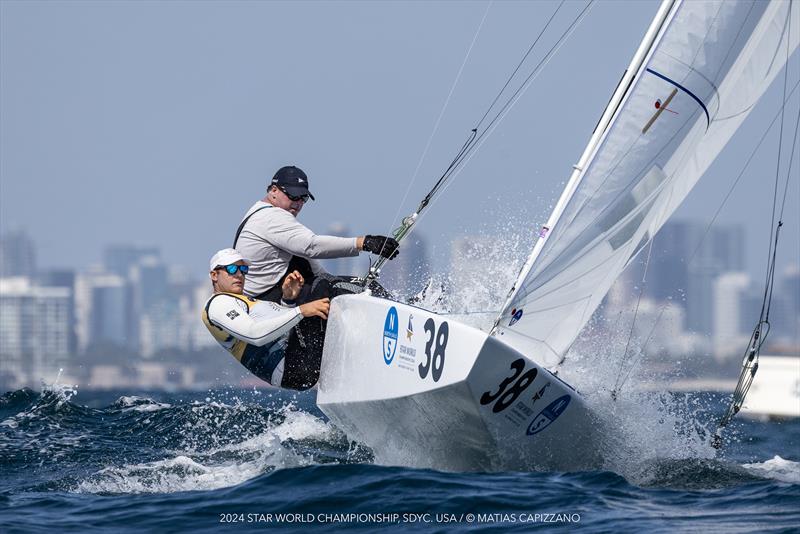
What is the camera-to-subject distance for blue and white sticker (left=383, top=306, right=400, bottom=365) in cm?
623

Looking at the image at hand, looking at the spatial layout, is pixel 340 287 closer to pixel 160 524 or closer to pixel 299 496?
pixel 299 496

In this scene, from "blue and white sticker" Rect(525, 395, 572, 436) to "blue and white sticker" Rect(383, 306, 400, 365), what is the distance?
0.73m

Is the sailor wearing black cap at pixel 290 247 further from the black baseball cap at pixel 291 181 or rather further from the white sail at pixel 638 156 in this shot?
the white sail at pixel 638 156

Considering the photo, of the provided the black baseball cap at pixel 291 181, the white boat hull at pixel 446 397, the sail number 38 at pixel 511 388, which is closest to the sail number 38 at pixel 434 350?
the white boat hull at pixel 446 397

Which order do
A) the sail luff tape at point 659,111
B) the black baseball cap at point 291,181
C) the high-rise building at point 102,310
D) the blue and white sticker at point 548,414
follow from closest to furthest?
the blue and white sticker at point 548,414, the sail luff tape at point 659,111, the black baseball cap at point 291,181, the high-rise building at point 102,310

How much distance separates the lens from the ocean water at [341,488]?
18.0 ft

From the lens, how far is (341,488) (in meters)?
5.97

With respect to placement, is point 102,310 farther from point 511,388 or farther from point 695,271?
point 511,388

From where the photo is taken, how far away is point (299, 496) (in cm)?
586

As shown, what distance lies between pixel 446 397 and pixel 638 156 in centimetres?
169

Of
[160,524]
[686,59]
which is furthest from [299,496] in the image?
[686,59]

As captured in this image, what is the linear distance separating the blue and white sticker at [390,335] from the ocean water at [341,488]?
0.55 meters

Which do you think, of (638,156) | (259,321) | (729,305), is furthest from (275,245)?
(729,305)

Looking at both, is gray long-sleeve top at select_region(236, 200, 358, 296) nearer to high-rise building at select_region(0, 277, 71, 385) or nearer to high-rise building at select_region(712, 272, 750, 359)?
high-rise building at select_region(0, 277, 71, 385)
